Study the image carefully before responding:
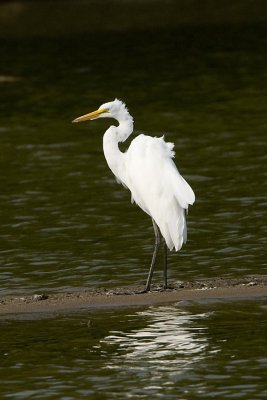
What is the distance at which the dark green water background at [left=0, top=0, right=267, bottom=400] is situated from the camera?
9.93 m

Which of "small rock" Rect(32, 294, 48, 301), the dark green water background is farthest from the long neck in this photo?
"small rock" Rect(32, 294, 48, 301)

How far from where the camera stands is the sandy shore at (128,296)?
11820 millimetres

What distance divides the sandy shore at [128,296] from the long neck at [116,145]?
1.31m

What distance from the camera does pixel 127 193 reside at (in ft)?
56.9

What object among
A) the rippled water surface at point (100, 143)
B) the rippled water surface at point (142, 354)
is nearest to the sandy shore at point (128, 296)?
the rippled water surface at point (142, 354)

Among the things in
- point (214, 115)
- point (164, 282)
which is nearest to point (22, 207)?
point (164, 282)

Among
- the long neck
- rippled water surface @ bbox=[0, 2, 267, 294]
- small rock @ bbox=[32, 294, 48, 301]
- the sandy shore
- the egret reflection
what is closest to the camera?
the egret reflection

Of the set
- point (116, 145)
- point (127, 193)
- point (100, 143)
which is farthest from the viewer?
point (100, 143)

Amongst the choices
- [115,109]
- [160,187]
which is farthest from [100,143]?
[160,187]

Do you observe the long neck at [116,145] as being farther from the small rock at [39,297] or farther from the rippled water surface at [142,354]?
the rippled water surface at [142,354]

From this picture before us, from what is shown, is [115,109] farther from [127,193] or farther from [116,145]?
[127,193]

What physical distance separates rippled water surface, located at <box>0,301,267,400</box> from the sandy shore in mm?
232

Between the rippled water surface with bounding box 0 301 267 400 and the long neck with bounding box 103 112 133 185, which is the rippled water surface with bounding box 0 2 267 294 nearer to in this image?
the long neck with bounding box 103 112 133 185

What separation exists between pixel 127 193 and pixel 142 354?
24.1ft
